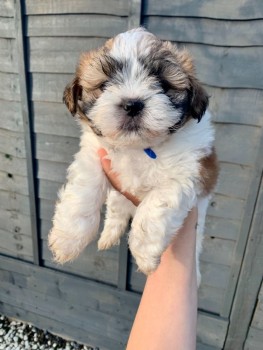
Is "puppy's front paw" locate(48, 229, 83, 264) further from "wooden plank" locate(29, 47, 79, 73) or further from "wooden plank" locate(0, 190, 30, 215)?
"wooden plank" locate(0, 190, 30, 215)

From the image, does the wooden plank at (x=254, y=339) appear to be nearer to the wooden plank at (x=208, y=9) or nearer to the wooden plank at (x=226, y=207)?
the wooden plank at (x=226, y=207)

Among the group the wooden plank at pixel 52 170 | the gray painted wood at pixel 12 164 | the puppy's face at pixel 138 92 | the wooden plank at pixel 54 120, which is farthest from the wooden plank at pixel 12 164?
the puppy's face at pixel 138 92

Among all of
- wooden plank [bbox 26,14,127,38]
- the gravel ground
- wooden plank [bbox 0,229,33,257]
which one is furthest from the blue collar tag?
the gravel ground

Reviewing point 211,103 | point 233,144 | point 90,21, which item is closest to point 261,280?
point 233,144

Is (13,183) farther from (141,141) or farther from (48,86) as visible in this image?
(141,141)

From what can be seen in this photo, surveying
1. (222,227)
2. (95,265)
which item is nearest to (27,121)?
(95,265)

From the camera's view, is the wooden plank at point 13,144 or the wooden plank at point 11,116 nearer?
the wooden plank at point 11,116

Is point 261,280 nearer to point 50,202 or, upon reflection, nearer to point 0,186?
point 50,202
